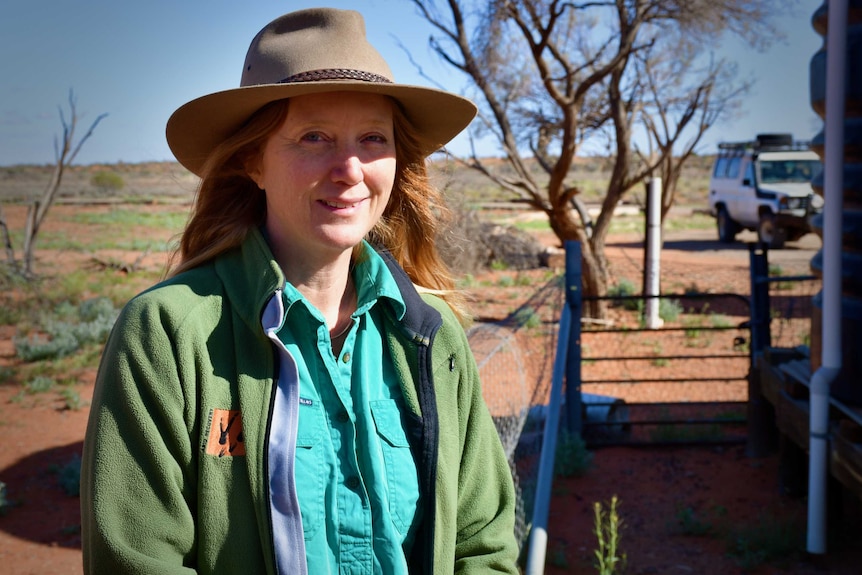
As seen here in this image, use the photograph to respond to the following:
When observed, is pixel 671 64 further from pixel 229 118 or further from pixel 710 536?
pixel 229 118

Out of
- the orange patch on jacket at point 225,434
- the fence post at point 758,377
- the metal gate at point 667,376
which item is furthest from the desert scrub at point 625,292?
the orange patch on jacket at point 225,434

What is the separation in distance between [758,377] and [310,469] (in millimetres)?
5257

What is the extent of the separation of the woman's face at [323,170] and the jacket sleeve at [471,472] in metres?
0.33

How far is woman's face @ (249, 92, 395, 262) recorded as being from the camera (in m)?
1.66

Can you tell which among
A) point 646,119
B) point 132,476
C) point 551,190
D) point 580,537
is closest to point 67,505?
point 580,537

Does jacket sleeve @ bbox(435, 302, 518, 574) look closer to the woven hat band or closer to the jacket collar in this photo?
the jacket collar

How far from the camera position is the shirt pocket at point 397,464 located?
5.36 ft

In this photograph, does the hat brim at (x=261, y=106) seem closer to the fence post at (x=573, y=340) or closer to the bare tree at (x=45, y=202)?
the fence post at (x=573, y=340)

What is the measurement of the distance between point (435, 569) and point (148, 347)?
711 millimetres

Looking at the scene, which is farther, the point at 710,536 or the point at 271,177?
the point at 710,536

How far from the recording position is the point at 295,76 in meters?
1.60

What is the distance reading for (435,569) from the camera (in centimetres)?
165

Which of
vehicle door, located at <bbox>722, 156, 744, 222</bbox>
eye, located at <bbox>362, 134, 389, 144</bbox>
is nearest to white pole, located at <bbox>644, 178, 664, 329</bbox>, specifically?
eye, located at <bbox>362, 134, 389, 144</bbox>

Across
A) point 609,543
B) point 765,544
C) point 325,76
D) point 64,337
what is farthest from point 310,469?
point 64,337
